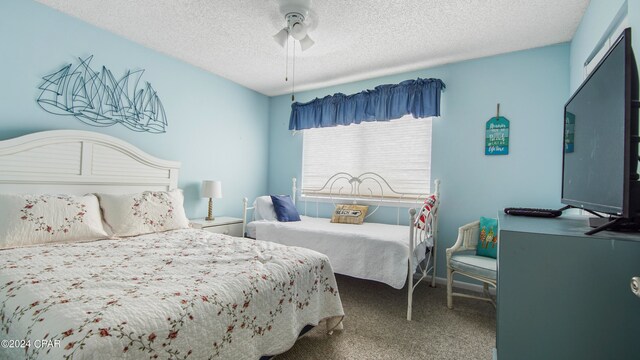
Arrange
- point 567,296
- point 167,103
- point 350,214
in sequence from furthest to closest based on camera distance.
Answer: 1. point 350,214
2. point 167,103
3. point 567,296

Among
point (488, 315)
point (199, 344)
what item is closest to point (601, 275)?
point (199, 344)

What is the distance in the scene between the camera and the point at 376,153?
3.62 metres

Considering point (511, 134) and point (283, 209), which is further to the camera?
point (283, 209)

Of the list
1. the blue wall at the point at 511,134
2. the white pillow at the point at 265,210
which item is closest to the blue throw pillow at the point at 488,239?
the blue wall at the point at 511,134

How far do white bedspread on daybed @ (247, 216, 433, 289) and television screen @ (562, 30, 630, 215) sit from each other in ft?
4.14

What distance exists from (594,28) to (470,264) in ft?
6.22

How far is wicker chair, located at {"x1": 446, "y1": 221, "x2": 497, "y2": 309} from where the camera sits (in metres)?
2.25

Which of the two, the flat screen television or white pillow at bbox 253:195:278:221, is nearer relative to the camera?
the flat screen television

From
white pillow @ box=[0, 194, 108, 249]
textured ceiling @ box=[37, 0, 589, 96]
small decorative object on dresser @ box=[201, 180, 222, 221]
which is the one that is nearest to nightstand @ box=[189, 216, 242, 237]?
small decorative object on dresser @ box=[201, 180, 222, 221]

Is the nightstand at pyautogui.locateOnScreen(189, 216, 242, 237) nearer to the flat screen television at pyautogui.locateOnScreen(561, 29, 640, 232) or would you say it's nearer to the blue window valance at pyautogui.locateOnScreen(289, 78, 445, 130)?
the blue window valance at pyautogui.locateOnScreen(289, 78, 445, 130)

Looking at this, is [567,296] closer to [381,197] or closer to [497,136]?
[497,136]

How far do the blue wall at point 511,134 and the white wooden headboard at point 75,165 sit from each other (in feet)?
9.17

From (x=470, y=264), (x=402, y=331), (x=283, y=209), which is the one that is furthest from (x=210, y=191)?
(x=470, y=264)

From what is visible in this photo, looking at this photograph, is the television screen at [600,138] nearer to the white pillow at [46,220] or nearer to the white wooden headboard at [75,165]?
the white pillow at [46,220]
